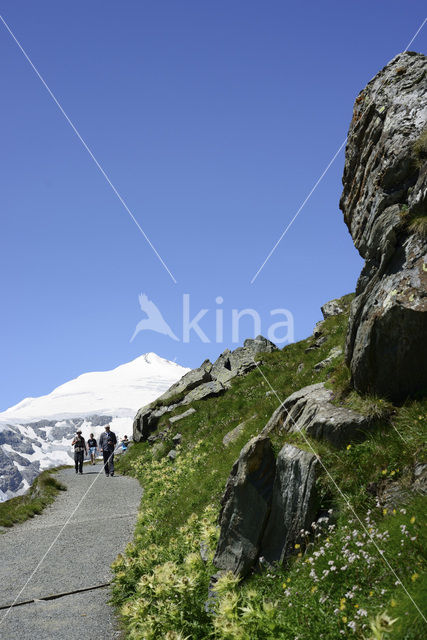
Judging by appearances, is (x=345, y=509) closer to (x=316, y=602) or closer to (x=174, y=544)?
(x=316, y=602)

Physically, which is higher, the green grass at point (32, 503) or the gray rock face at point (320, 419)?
the gray rock face at point (320, 419)

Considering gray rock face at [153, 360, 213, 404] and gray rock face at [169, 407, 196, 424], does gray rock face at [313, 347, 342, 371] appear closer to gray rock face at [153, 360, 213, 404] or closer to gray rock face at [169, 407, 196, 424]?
gray rock face at [169, 407, 196, 424]

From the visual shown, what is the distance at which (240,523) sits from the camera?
798 cm

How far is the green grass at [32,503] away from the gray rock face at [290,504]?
587 inches

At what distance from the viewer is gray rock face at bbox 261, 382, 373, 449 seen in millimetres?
7754

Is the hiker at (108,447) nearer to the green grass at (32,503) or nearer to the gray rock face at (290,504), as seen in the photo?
the green grass at (32,503)

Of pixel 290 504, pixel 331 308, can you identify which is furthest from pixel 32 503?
pixel 331 308

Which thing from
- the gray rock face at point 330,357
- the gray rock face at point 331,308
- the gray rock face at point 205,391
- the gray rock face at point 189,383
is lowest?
the gray rock face at point 330,357

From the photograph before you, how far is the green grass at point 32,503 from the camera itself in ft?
64.0

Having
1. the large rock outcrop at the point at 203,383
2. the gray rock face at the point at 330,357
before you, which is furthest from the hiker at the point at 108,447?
the gray rock face at the point at 330,357

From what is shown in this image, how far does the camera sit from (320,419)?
8.18 meters

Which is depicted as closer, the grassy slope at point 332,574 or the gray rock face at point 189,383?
the grassy slope at point 332,574

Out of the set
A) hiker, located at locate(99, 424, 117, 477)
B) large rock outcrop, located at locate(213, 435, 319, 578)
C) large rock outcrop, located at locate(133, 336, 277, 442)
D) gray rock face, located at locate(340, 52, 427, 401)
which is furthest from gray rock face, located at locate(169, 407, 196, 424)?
large rock outcrop, located at locate(213, 435, 319, 578)

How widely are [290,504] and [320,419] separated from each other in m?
1.55
